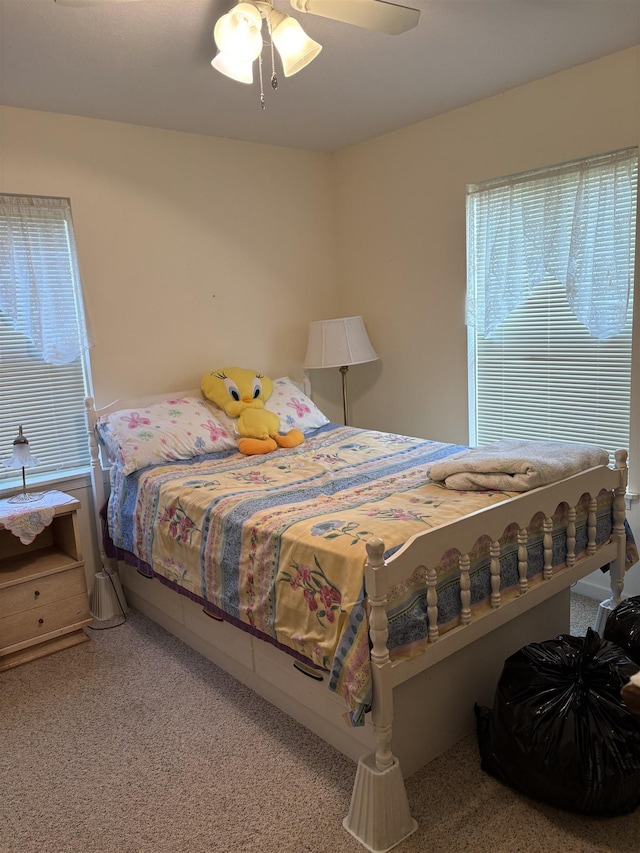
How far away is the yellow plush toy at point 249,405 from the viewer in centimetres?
321

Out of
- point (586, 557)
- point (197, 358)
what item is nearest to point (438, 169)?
point (197, 358)

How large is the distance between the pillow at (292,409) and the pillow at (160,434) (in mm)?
352

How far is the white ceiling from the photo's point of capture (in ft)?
7.11

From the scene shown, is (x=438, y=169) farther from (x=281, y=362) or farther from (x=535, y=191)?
(x=281, y=362)

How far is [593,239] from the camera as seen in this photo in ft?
9.49

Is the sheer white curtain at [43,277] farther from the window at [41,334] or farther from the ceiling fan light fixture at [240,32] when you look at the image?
the ceiling fan light fixture at [240,32]

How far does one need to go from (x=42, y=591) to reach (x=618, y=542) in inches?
97.0

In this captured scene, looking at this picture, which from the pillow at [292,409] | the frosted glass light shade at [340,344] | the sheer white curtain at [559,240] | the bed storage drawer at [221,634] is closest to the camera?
the bed storage drawer at [221,634]

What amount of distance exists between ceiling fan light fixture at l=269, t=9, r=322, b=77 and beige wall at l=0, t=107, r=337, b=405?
1619mm

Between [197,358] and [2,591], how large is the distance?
1618 millimetres

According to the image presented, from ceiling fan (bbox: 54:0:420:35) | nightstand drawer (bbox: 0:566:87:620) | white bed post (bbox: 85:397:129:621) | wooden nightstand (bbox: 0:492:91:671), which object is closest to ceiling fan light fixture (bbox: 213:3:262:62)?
ceiling fan (bbox: 54:0:420:35)

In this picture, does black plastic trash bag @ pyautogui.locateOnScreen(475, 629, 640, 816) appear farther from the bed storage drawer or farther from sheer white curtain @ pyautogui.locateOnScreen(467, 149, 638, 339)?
sheer white curtain @ pyautogui.locateOnScreen(467, 149, 638, 339)

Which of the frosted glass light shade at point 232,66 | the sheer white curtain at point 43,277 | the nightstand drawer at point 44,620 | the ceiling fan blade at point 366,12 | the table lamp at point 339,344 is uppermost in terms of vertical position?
the ceiling fan blade at point 366,12

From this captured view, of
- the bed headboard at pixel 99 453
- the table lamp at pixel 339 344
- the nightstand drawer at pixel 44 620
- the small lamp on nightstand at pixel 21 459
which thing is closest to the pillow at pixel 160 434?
the bed headboard at pixel 99 453
